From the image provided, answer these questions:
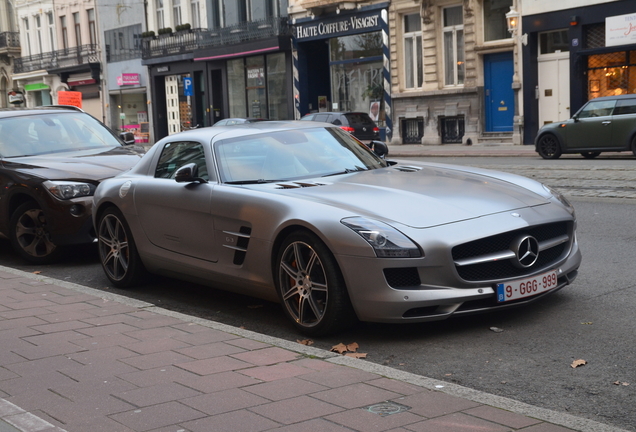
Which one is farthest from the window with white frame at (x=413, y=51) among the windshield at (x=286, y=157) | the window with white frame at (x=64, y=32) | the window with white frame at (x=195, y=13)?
the window with white frame at (x=64, y=32)

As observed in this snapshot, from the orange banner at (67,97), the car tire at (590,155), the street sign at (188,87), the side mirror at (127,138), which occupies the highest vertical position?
the street sign at (188,87)

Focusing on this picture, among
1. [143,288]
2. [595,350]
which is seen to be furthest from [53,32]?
[595,350]

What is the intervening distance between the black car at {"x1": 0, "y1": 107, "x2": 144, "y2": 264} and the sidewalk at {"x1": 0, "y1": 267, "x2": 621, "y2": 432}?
300 cm

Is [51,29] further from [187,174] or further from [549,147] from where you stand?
[187,174]

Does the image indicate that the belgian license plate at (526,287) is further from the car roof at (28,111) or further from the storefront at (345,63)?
the storefront at (345,63)

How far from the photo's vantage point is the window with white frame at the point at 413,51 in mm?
32219

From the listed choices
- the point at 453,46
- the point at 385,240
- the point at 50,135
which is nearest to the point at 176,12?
the point at 453,46

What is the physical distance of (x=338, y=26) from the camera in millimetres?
35250

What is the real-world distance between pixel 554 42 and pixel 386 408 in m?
25.5

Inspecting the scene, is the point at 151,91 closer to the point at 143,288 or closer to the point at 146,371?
the point at 143,288

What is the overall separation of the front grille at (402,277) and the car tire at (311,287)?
0.32 meters

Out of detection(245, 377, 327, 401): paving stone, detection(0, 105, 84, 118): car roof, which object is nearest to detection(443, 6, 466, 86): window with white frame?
detection(0, 105, 84, 118): car roof

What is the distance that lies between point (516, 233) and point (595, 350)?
897mm

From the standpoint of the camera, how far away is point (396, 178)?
249 inches
